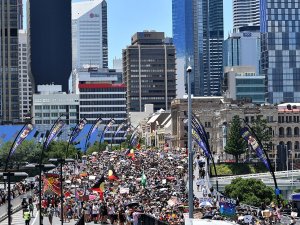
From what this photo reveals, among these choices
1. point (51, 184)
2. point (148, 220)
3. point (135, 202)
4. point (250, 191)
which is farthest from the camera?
point (250, 191)

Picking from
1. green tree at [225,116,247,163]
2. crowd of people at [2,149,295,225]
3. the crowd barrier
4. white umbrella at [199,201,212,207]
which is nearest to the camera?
the crowd barrier

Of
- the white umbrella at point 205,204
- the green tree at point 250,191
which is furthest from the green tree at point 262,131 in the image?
the white umbrella at point 205,204

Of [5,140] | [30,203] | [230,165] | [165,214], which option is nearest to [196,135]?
[30,203]

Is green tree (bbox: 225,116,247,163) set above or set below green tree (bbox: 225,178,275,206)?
above

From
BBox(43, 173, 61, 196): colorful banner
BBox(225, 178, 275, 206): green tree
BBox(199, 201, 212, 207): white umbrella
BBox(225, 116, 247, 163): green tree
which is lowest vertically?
BBox(225, 178, 275, 206): green tree

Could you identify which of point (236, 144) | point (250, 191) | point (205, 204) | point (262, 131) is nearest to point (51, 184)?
point (205, 204)

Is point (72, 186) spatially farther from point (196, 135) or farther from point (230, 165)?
point (230, 165)

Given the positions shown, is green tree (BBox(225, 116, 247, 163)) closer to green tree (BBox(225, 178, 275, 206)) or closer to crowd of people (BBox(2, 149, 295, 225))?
green tree (BBox(225, 178, 275, 206))

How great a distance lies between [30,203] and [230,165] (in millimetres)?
Result: 98800

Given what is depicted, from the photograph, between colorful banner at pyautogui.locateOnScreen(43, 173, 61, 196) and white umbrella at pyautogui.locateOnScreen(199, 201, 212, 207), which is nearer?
white umbrella at pyautogui.locateOnScreen(199, 201, 212, 207)

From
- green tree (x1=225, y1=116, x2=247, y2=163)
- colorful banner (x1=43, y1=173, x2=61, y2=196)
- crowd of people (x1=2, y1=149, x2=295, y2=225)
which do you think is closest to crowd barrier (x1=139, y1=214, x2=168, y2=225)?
crowd of people (x1=2, y1=149, x2=295, y2=225)

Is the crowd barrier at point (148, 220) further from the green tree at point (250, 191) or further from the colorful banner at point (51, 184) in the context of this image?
the green tree at point (250, 191)

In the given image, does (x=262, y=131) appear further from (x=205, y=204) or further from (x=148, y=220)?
(x=148, y=220)

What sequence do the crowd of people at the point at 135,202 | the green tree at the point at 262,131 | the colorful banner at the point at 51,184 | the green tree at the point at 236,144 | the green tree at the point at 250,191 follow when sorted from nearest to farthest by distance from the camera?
1. the crowd of people at the point at 135,202
2. the colorful banner at the point at 51,184
3. the green tree at the point at 250,191
4. the green tree at the point at 236,144
5. the green tree at the point at 262,131
